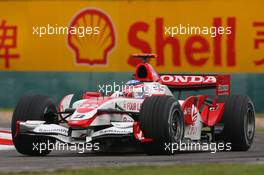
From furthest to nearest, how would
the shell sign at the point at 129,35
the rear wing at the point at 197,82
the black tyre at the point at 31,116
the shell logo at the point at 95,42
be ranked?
the shell logo at the point at 95,42, the shell sign at the point at 129,35, the rear wing at the point at 197,82, the black tyre at the point at 31,116

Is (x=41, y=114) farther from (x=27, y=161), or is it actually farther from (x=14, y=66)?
(x=14, y=66)

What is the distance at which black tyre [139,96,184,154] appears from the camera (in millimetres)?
12516

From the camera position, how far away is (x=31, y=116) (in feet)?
43.9

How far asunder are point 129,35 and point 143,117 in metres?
9.43

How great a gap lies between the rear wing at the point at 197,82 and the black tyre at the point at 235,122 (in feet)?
1.05

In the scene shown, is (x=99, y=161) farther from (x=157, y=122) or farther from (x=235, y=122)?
(x=235, y=122)

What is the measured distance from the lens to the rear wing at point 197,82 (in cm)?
1514

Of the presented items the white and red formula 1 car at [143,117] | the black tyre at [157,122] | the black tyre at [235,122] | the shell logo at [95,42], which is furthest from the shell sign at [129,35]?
the black tyre at [157,122]

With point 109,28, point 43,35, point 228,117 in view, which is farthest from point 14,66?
point 228,117

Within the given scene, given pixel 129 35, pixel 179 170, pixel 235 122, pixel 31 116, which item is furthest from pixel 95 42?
pixel 179 170

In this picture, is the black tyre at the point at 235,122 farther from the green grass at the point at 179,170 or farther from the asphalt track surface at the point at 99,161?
the green grass at the point at 179,170

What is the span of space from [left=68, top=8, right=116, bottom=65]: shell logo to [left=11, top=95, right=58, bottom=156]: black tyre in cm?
820

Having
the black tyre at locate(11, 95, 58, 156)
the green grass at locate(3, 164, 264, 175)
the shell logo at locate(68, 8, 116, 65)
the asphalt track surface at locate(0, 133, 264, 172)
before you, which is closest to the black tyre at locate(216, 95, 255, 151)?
the asphalt track surface at locate(0, 133, 264, 172)

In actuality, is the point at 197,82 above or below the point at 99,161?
above
